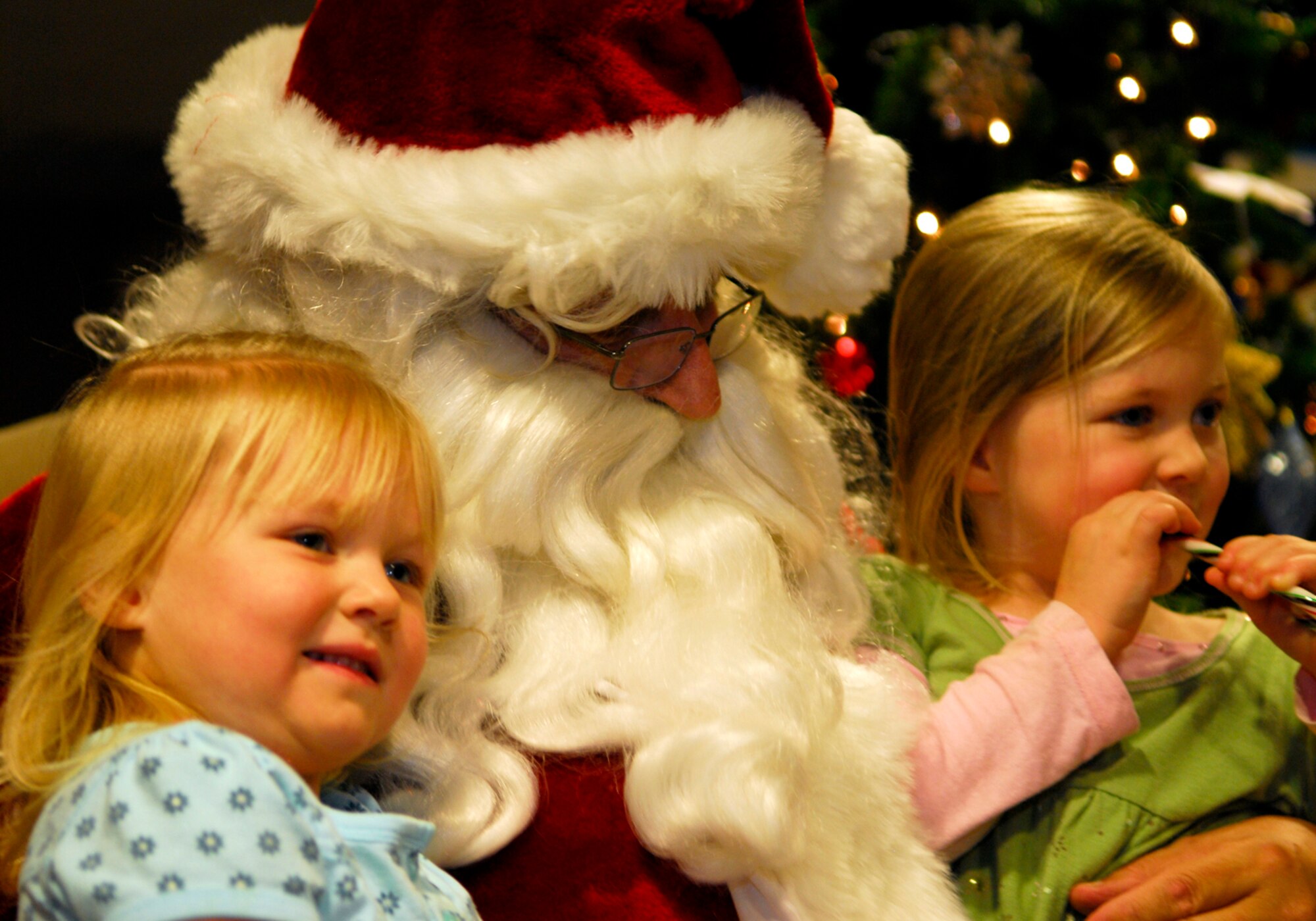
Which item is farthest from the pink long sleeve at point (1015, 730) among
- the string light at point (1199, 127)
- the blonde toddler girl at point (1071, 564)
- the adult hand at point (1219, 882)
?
the string light at point (1199, 127)

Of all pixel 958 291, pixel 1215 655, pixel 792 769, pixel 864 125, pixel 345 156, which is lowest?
pixel 1215 655

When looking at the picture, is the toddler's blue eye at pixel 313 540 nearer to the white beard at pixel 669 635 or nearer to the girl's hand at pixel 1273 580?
the white beard at pixel 669 635

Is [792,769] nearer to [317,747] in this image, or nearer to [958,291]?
[317,747]

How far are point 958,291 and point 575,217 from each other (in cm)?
70

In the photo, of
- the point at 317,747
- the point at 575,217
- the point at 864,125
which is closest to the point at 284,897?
the point at 317,747

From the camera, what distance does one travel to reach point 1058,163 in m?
2.42

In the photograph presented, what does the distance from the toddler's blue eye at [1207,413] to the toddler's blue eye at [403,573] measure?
1.08m

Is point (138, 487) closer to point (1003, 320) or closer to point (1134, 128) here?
point (1003, 320)

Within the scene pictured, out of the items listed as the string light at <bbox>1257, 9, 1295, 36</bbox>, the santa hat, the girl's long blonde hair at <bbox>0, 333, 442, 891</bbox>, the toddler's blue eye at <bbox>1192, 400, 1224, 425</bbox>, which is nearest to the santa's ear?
the toddler's blue eye at <bbox>1192, 400, 1224, 425</bbox>

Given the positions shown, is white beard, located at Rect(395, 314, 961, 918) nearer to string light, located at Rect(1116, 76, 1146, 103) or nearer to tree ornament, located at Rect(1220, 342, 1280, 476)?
tree ornament, located at Rect(1220, 342, 1280, 476)

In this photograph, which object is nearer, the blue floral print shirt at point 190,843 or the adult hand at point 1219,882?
the blue floral print shirt at point 190,843

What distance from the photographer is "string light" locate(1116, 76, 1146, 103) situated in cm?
235

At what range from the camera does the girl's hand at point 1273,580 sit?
4.79 ft

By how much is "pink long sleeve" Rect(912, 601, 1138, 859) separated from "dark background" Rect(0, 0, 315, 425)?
1.25 meters
